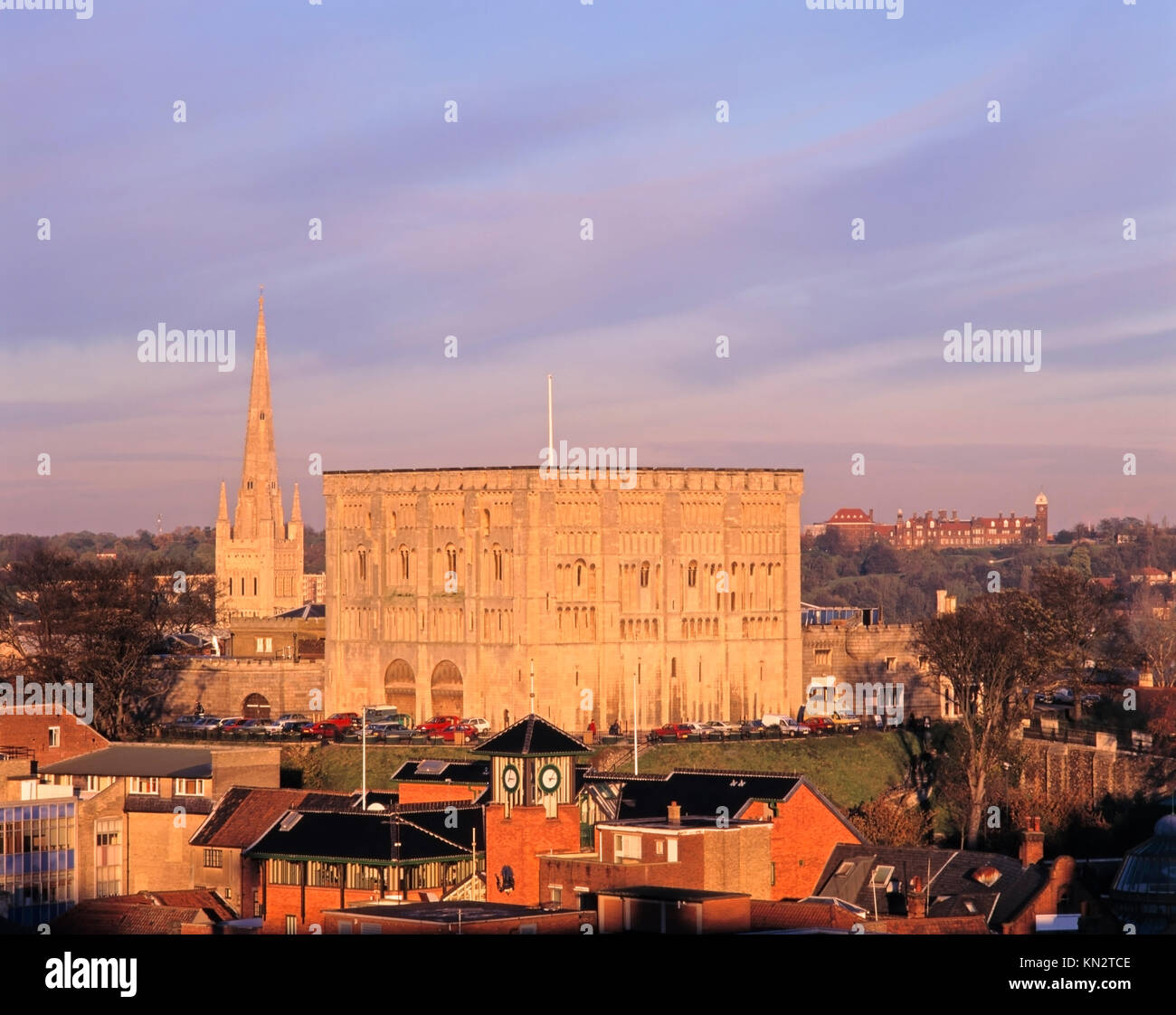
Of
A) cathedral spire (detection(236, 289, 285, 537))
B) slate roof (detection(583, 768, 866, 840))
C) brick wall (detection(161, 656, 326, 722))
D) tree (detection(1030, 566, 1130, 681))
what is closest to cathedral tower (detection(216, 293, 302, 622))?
cathedral spire (detection(236, 289, 285, 537))

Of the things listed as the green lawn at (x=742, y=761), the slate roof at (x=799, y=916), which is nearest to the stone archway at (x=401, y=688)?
the green lawn at (x=742, y=761)

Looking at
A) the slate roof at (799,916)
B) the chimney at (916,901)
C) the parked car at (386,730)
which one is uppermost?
the parked car at (386,730)

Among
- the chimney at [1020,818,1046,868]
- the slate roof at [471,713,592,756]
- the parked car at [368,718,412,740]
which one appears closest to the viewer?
the chimney at [1020,818,1046,868]

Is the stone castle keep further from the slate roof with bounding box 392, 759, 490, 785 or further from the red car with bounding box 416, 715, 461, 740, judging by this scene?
the slate roof with bounding box 392, 759, 490, 785

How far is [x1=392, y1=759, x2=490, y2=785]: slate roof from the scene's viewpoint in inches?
2783

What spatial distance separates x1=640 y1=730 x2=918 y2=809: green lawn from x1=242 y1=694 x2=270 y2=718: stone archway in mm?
23331

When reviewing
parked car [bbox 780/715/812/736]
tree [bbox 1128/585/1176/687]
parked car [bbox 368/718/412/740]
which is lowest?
parked car [bbox 780/715/812/736]

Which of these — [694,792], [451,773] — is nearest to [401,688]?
[451,773]

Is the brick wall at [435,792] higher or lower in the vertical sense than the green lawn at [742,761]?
higher

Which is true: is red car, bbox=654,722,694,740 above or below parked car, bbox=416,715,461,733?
below

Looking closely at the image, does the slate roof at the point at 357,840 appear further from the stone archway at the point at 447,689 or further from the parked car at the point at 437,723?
the stone archway at the point at 447,689

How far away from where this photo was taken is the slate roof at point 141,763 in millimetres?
75750

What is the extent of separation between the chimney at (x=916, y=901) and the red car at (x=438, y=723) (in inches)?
1501
